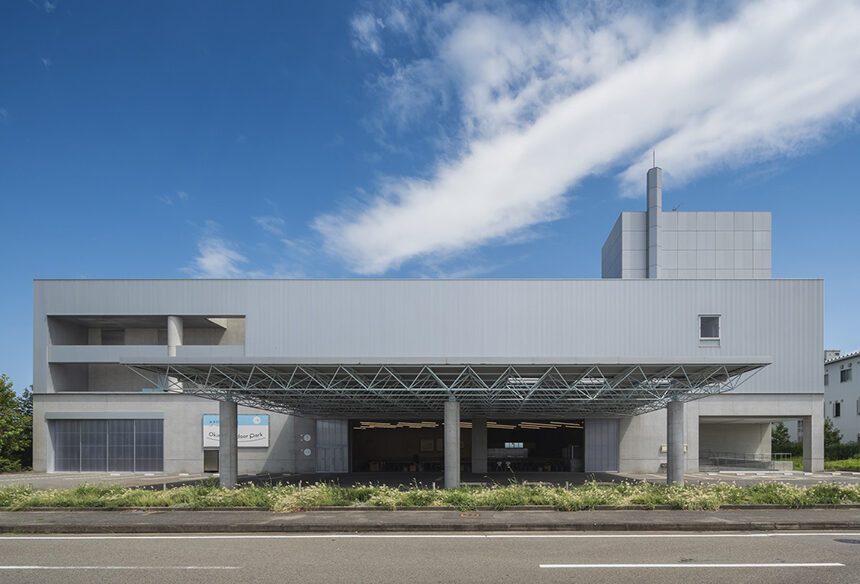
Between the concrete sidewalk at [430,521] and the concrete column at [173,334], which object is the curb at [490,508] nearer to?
the concrete sidewalk at [430,521]

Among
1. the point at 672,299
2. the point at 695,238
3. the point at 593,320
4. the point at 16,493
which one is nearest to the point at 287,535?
the point at 16,493

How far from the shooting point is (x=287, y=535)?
43.9ft

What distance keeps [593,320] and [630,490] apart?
19317 mm

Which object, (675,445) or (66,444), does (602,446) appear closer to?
(675,445)

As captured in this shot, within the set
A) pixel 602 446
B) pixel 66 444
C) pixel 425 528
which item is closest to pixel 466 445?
pixel 602 446

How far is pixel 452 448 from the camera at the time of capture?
71.3ft

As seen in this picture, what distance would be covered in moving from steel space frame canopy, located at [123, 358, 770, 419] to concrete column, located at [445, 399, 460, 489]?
63cm

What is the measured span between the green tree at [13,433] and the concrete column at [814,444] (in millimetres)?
49217

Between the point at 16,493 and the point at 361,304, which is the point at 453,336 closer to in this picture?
the point at 361,304

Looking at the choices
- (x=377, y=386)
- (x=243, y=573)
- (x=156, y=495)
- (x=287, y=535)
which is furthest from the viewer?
(x=377, y=386)

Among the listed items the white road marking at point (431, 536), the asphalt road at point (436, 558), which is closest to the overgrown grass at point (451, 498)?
the white road marking at point (431, 536)

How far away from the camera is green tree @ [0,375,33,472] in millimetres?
35541

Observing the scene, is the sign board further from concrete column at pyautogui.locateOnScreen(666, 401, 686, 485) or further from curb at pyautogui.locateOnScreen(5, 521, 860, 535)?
concrete column at pyautogui.locateOnScreen(666, 401, 686, 485)

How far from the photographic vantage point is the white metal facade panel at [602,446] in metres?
35.9
